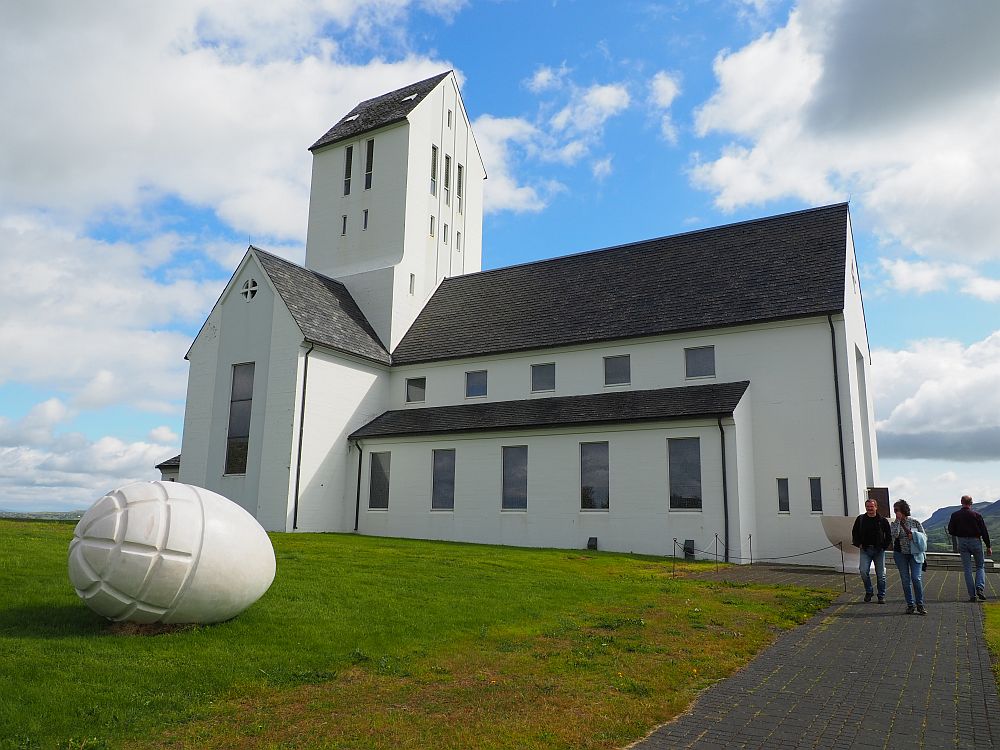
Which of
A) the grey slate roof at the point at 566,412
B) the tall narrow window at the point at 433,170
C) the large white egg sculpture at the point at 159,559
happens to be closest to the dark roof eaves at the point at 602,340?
the grey slate roof at the point at 566,412

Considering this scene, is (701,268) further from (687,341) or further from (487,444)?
(487,444)

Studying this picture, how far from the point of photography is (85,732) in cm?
614

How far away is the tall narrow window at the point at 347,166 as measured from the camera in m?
38.0

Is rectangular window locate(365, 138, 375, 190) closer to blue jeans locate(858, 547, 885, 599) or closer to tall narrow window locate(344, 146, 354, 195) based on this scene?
tall narrow window locate(344, 146, 354, 195)

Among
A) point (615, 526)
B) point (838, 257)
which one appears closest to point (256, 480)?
point (615, 526)

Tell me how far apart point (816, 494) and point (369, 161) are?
25.9m

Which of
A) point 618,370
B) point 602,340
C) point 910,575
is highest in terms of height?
point 602,340

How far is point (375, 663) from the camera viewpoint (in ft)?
27.9

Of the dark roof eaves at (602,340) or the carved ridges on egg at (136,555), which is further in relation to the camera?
the dark roof eaves at (602,340)

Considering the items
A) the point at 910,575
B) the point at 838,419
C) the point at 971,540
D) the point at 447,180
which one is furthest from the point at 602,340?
the point at 910,575

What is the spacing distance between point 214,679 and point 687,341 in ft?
72.2

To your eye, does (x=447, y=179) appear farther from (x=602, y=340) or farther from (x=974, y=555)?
(x=974, y=555)

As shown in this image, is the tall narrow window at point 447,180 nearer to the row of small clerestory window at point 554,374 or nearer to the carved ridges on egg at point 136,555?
the row of small clerestory window at point 554,374

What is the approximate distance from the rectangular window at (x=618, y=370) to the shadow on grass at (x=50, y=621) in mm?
20770
